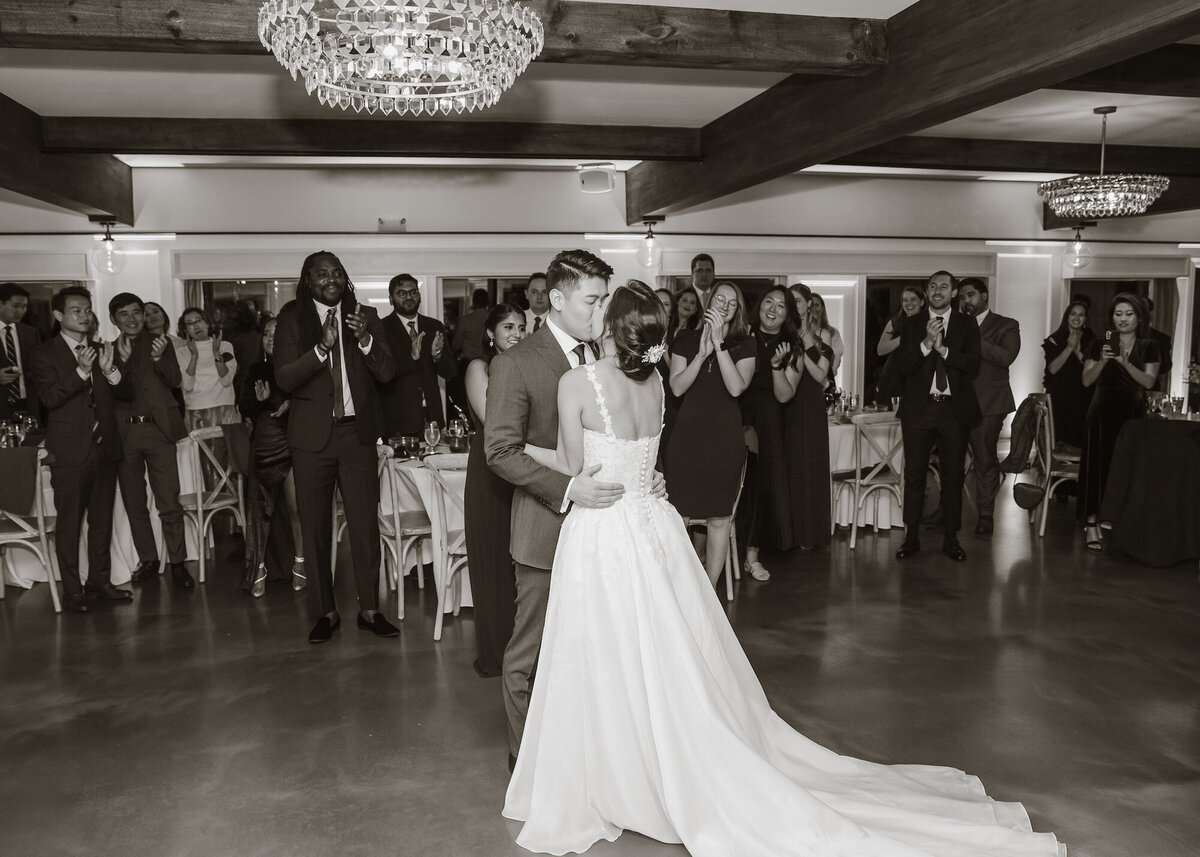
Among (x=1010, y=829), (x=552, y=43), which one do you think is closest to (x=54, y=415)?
(x=552, y=43)

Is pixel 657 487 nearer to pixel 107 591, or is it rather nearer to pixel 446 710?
pixel 446 710

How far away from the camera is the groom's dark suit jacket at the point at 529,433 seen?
273 cm

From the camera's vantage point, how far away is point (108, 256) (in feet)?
27.4

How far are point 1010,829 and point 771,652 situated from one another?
1756mm

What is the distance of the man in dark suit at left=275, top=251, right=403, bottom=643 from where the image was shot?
4.11m

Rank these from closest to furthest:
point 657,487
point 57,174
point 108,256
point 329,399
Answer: point 657,487 → point 329,399 → point 57,174 → point 108,256

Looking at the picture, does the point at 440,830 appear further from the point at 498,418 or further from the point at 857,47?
the point at 857,47

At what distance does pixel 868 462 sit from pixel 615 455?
435cm

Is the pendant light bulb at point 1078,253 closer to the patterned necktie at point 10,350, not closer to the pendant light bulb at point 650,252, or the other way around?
→ the pendant light bulb at point 650,252

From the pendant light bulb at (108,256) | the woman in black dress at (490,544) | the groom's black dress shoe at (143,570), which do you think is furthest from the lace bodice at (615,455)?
the pendant light bulb at (108,256)

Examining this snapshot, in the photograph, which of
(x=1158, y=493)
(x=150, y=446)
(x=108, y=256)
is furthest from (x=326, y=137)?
(x=1158, y=493)

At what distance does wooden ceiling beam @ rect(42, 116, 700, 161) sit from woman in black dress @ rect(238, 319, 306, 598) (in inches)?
86.7

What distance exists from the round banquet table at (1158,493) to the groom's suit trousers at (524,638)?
4.55 metres

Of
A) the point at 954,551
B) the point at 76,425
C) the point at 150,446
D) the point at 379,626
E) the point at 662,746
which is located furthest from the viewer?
the point at 954,551
